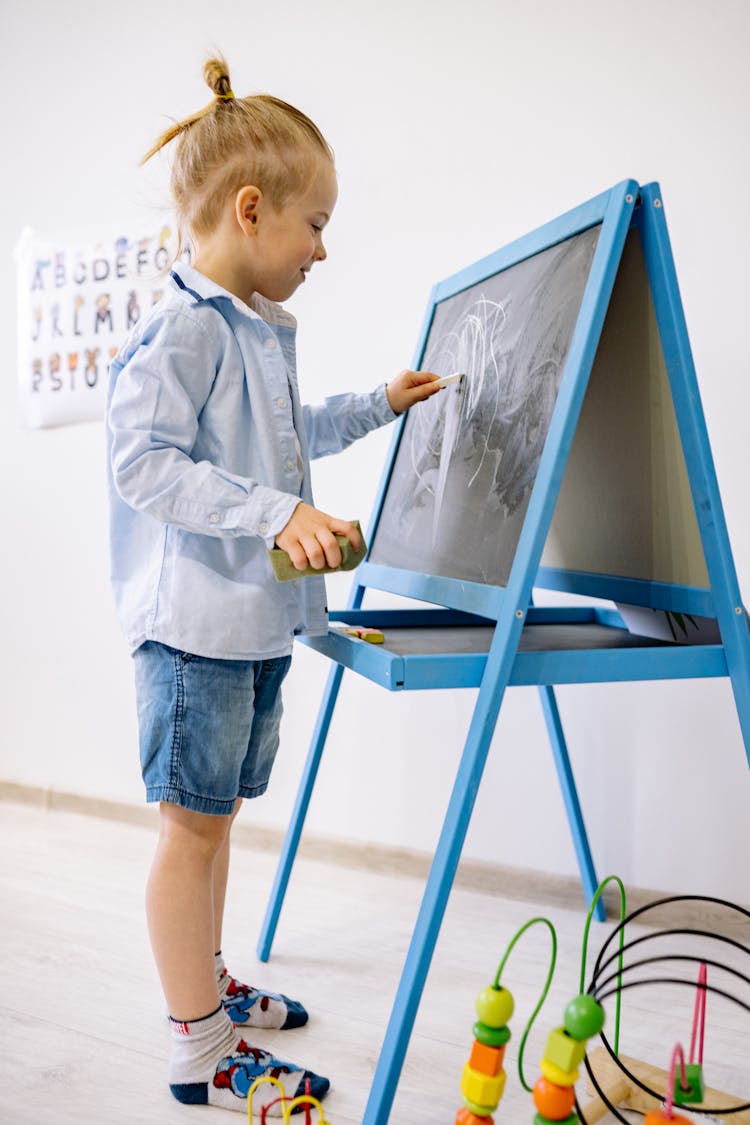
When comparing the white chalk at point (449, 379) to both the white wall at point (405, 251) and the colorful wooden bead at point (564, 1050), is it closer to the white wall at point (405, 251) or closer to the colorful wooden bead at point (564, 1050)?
the white wall at point (405, 251)

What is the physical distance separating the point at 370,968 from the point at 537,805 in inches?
16.5

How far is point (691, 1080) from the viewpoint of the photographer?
812 millimetres

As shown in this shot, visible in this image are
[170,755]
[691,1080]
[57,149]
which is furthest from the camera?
[57,149]

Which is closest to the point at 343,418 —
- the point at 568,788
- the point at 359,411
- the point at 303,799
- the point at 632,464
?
the point at 359,411

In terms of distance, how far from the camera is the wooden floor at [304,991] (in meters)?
1.05

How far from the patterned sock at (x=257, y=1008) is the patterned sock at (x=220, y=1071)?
127mm

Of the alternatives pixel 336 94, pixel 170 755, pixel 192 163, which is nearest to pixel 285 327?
pixel 192 163


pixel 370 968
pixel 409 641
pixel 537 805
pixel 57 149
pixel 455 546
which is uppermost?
pixel 57 149

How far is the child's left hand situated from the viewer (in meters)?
1.28

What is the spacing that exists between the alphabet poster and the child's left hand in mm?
886

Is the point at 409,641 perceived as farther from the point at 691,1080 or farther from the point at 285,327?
the point at 691,1080

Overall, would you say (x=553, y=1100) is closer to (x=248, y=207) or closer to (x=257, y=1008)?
(x=257, y=1008)

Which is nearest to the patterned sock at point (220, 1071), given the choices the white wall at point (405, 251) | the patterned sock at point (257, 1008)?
the patterned sock at point (257, 1008)

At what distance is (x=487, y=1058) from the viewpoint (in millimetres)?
679
